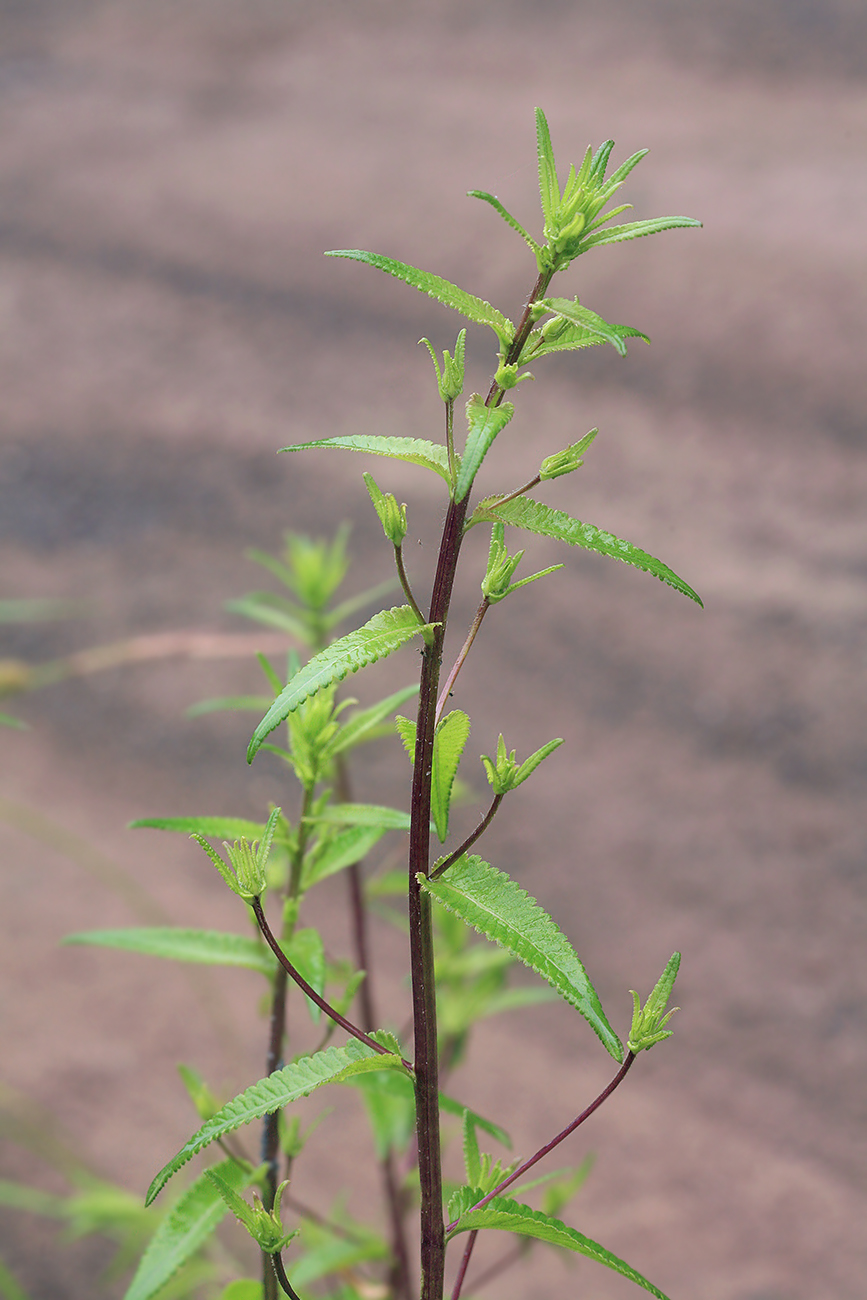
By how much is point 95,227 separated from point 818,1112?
1906 millimetres

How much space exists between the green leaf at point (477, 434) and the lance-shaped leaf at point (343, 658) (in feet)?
0.12

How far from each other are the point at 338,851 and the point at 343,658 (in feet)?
0.59

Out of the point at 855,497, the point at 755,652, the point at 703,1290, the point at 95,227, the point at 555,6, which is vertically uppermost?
the point at 555,6

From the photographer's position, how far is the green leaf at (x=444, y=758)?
1.00 feet

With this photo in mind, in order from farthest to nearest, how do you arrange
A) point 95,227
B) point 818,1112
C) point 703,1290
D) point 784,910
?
point 95,227 → point 784,910 → point 818,1112 → point 703,1290

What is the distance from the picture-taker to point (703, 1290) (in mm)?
1073

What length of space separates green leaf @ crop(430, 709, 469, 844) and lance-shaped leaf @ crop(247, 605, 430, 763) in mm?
39

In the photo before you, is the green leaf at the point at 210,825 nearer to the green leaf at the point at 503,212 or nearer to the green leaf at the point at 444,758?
the green leaf at the point at 444,758

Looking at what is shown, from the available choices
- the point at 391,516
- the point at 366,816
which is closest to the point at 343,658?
the point at 391,516

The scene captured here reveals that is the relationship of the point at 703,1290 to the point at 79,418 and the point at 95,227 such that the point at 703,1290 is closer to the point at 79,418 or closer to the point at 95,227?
the point at 79,418

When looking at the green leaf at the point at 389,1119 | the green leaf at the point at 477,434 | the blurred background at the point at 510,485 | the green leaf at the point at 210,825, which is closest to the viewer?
the green leaf at the point at 477,434

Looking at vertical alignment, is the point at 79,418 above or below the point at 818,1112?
above

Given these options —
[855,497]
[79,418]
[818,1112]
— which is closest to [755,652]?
[855,497]

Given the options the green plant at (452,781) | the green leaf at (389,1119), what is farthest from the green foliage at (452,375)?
the green leaf at (389,1119)
